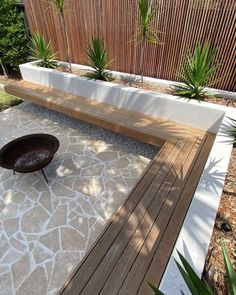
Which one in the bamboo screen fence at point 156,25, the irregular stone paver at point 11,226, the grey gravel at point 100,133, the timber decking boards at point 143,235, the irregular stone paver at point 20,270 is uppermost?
the bamboo screen fence at point 156,25

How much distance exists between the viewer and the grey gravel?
145 inches

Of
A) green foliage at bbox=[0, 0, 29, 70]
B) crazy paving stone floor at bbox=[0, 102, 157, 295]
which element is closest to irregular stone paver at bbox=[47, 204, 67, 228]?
crazy paving stone floor at bbox=[0, 102, 157, 295]

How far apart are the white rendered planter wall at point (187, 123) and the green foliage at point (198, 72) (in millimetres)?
263

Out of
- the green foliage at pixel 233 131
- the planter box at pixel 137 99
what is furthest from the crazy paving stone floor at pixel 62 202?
the green foliage at pixel 233 131

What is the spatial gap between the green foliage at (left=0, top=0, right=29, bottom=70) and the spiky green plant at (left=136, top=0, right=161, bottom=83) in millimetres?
3326

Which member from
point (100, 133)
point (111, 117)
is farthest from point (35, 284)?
point (100, 133)

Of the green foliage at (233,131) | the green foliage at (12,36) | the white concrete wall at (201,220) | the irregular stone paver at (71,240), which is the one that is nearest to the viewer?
the white concrete wall at (201,220)

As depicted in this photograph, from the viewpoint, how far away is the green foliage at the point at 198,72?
3.25m

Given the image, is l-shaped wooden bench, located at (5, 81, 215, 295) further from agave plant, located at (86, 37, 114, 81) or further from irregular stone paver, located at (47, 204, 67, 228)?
agave plant, located at (86, 37, 114, 81)

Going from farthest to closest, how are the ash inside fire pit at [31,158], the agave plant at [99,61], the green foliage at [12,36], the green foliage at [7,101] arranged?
the green foliage at [12,36], the green foliage at [7,101], the agave plant at [99,61], the ash inside fire pit at [31,158]

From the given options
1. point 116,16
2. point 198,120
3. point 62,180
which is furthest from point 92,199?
point 116,16

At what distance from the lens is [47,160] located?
2861 mm

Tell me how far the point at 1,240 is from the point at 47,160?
1.03 m

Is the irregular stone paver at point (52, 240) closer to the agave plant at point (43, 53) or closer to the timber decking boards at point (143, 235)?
the timber decking boards at point (143, 235)
